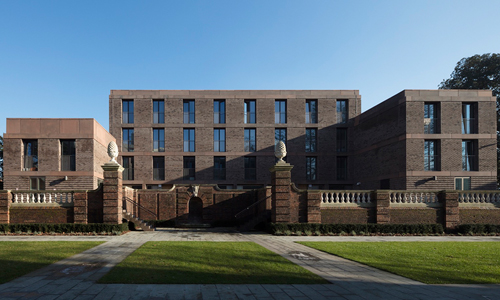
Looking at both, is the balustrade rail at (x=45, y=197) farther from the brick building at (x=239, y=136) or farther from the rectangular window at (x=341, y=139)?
the rectangular window at (x=341, y=139)

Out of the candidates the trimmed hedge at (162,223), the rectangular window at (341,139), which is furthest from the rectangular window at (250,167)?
the trimmed hedge at (162,223)

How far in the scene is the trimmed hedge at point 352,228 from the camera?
17.7 metres

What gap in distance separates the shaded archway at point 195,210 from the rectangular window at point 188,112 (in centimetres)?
1188

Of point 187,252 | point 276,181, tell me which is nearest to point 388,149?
point 276,181

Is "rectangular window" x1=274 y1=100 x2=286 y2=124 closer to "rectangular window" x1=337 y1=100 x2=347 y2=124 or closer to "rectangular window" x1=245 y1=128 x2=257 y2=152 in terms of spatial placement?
"rectangular window" x1=245 y1=128 x2=257 y2=152

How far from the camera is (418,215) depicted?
1841 centimetres

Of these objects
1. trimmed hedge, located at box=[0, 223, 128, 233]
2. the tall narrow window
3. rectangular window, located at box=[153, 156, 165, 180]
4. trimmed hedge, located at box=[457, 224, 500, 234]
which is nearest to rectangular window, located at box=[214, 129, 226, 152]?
the tall narrow window

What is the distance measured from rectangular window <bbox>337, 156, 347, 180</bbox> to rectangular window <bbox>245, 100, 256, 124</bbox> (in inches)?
415

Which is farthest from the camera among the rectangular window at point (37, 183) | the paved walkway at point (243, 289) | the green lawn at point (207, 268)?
the rectangular window at point (37, 183)

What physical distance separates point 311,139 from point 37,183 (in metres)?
26.4

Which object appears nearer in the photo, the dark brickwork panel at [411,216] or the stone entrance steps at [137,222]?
the dark brickwork panel at [411,216]

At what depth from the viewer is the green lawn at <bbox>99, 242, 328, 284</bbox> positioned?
7.47 meters

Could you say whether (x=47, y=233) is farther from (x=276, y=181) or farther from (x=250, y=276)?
(x=250, y=276)

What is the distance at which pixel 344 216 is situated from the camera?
18250 mm
